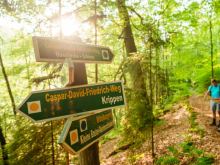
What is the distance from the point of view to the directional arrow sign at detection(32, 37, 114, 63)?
2.52 m

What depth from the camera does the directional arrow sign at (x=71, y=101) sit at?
96.7 inches

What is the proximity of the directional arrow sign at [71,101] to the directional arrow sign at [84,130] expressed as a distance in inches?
4.5

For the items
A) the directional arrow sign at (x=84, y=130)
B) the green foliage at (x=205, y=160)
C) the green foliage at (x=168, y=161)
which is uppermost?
the directional arrow sign at (x=84, y=130)

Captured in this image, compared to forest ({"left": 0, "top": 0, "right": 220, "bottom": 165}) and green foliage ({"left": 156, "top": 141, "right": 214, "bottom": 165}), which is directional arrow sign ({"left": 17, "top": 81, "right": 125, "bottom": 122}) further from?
green foliage ({"left": 156, "top": 141, "right": 214, "bottom": 165})

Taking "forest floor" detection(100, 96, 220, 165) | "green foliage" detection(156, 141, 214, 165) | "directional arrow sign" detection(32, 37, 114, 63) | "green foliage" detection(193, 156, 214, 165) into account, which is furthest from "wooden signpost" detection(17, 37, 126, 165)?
"forest floor" detection(100, 96, 220, 165)

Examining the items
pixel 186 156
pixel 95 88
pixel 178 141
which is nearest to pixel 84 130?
pixel 95 88

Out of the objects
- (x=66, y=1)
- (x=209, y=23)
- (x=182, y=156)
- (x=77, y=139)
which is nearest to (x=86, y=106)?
(x=77, y=139)

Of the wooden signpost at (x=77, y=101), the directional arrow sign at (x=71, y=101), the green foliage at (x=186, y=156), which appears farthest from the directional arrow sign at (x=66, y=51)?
the green foliage at (x=186, y=156)

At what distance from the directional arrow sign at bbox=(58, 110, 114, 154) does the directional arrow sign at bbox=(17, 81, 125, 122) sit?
0.37ft

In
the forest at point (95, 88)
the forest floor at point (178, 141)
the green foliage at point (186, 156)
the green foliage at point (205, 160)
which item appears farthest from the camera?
the forest floor at point (178, 141)

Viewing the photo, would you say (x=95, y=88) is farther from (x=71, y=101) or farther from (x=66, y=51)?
(x=66, y=51)

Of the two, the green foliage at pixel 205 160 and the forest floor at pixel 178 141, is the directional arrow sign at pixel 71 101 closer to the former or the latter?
the green foliage at pixel 205 160

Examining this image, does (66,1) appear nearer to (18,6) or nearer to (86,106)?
(18,6)

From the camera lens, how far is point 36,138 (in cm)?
488
